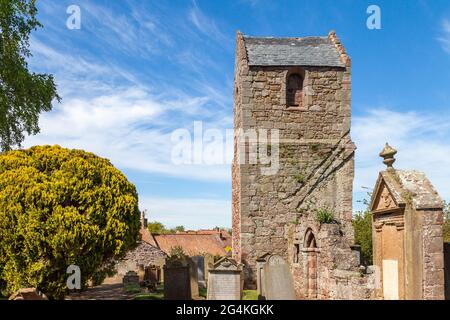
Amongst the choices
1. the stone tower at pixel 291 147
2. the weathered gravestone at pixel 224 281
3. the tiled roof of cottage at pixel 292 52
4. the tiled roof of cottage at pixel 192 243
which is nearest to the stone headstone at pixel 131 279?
the stone tower at pixel 291 147

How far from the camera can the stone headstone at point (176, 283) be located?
41.2 ft

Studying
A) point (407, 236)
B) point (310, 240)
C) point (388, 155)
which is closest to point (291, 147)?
point (310, 240)

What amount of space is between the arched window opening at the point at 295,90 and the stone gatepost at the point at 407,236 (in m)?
9.59

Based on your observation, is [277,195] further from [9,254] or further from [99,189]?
[9,254]

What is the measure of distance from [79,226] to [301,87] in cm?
1096

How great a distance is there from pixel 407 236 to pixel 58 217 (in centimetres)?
860

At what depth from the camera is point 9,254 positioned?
1200cm

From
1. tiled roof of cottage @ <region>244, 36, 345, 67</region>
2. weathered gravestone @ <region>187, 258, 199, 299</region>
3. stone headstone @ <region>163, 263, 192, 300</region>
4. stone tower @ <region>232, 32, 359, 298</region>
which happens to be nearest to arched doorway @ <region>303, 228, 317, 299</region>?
stone tower @ <region>232, 32, 359, 298</region>

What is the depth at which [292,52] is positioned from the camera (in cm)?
1939

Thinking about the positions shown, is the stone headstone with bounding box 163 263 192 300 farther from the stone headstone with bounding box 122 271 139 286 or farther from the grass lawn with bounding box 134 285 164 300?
the stone headstone with bounding box 122 271 139 286

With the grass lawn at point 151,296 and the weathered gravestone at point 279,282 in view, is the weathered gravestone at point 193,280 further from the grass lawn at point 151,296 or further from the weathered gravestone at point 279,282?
the weathered gravestone at point 279,282

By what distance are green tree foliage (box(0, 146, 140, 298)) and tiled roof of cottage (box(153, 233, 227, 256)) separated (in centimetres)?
2949
